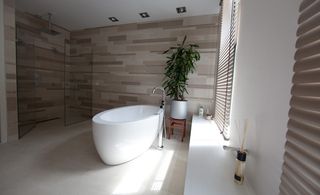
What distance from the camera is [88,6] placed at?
287cm

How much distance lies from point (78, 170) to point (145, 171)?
→ 85 centimetres

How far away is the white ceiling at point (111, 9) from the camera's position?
2668mm

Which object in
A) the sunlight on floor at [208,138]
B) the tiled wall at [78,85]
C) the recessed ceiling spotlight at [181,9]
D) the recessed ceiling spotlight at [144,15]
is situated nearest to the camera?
the sunlight on floor at [208,138]

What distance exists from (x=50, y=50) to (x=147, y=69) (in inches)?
102

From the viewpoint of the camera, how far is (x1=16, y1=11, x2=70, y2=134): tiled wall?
2.91 metres

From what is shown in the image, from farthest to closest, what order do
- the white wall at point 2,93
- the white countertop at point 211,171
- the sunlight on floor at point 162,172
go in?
the white wall at point 2,93 → the sunlight on floor at point 162,172 → the white countertop at point 211,171

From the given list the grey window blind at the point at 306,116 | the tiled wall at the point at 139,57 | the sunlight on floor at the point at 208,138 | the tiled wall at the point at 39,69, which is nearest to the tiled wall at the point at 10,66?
the tiled wall at the point at 39,69

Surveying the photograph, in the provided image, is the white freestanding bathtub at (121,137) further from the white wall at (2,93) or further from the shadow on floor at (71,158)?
the white wall at (2,93)

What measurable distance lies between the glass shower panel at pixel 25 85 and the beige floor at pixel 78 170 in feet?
1.86

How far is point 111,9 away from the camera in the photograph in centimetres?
295

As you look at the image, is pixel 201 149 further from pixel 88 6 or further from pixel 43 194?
pixel 88 6

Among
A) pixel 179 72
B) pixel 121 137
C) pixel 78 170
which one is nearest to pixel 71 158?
pixel 78 170

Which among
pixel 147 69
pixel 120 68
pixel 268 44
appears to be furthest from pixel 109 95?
pixel 268 44

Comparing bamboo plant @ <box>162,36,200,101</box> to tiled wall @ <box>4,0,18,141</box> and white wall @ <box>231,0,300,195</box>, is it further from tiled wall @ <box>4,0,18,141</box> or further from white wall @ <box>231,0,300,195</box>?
tiled wall @ <box>4,0,18,141</box>
